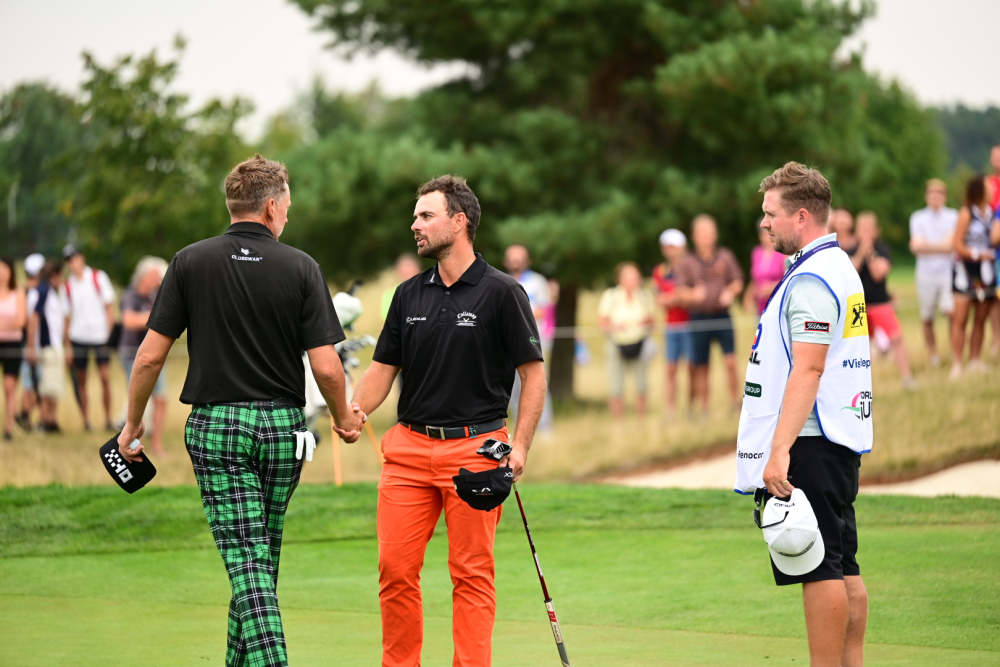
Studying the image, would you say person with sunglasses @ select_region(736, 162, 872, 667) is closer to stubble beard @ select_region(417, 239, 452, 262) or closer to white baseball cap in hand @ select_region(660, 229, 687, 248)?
stubble beard @ select_region(417, 239, 452, 262)

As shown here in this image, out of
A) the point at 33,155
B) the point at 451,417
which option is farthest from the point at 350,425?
the point at 33,155

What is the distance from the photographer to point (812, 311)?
3850mm

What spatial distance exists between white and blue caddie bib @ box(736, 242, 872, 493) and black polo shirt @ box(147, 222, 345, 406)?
159 centimetres

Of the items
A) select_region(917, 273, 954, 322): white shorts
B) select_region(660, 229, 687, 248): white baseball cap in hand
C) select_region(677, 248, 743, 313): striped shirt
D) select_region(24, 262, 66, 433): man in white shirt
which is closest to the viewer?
select_region(677, 248, 743, 313): striped shirt

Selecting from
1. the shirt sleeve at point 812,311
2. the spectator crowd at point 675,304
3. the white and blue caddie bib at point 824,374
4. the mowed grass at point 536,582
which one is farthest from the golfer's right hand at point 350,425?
the spectator crowd at point 675,304

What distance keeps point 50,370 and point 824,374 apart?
10.4m

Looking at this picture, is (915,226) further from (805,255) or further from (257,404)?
(257,404)

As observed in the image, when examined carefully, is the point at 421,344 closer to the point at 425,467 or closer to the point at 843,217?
the point at 425,467

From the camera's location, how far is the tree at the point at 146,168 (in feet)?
59.6

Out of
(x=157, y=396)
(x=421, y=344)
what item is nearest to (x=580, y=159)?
(x=157, y=396)

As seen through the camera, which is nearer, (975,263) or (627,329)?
(975,263)

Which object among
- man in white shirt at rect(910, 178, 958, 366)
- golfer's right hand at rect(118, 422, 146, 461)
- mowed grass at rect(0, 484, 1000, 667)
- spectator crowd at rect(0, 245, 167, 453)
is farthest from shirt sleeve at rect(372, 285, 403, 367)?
man in white shirt at rect(910, 178, 958, 366)

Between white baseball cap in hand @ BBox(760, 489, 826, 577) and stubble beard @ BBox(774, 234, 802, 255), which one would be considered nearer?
white baseball cap in hand @ BBox(760, 489, 826, 577)

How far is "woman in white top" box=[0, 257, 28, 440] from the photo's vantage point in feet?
40.0
